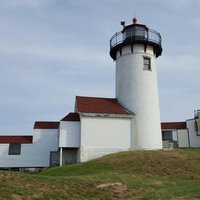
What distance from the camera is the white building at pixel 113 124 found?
27.7 m

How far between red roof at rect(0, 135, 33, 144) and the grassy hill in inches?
341

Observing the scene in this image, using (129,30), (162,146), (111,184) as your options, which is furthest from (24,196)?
(129,30)

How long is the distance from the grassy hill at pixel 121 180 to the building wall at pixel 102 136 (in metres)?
3.02

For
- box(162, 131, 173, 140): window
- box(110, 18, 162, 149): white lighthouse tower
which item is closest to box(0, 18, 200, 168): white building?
box(110, 18, 162, 149): white lighthouse tower

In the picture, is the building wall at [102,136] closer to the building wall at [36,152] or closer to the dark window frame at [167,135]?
the building wall at [36,152]

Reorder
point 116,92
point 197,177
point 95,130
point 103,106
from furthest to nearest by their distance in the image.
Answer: point 116,92, point 103,106, point 95,130, point 197,177

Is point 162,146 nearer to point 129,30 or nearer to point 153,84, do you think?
point 153,84

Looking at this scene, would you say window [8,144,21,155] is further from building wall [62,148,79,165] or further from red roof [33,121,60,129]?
building wall [62,148,79,165]

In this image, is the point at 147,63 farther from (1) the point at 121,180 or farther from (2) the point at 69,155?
(1) the point at 121,180

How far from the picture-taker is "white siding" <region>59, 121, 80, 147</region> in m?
27.5

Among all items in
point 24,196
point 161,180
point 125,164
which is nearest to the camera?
point 24,196

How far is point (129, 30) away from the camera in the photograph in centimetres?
3166

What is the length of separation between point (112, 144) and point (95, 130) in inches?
79.3

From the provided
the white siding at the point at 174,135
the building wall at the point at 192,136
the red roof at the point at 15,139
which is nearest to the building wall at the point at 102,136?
the red roof at the point at 15,139
